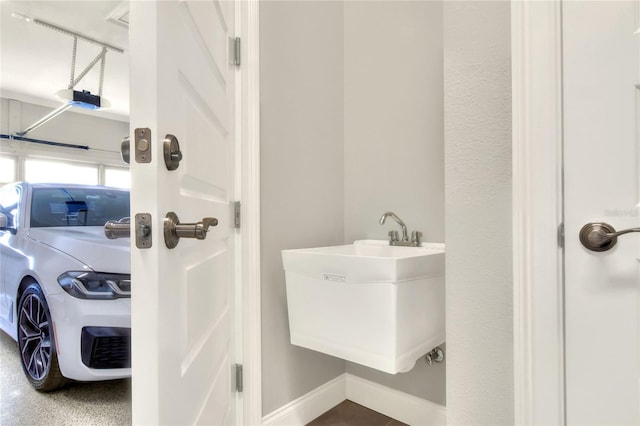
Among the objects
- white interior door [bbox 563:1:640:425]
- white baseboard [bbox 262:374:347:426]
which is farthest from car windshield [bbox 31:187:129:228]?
white interior door [bbox 563:1:640:425]

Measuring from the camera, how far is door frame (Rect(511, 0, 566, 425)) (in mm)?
761

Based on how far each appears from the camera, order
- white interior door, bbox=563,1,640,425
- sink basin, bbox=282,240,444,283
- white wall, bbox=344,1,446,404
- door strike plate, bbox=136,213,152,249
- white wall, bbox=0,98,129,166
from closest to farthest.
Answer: door strike plate, bbox=136,213,152,249 < white interior door, bbox=563,1,640,425 < sink basin, bbox=282,240,444,283 < white wall, bbox=0,98,129,166 < white wall, bbox=344,1,446,404

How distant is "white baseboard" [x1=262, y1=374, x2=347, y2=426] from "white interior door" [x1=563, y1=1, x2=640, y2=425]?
1.12 metres

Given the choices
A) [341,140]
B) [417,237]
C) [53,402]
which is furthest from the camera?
[341,140]

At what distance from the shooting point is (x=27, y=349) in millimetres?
1485

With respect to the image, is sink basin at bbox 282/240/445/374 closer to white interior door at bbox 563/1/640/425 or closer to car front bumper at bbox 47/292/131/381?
white interior door at bbox 563/1/640/425

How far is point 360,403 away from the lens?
178 cm

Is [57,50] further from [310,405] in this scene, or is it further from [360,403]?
[360,403]

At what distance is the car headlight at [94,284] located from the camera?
1481 mm

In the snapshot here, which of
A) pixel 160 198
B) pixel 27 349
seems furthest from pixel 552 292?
pixel 27 349

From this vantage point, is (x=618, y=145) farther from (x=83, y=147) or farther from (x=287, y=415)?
(x=83, y=147)

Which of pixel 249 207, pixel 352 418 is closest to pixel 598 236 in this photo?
pixel 249 207

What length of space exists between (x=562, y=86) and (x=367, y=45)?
125cm

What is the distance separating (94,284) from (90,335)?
0.76 ft
